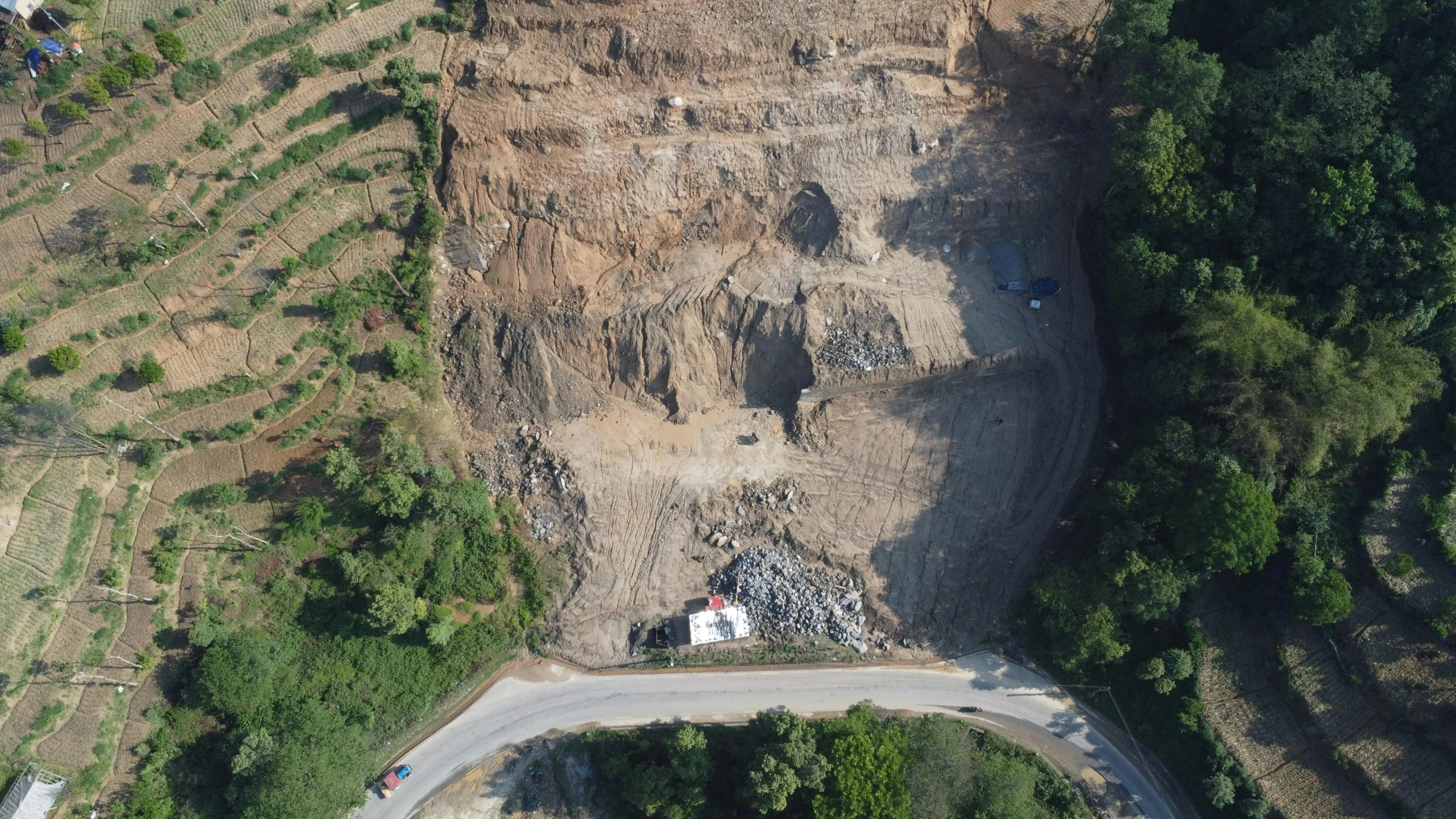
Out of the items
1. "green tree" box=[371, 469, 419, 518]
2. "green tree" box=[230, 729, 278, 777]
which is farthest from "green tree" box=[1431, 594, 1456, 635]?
"green tree" box=[230, 729, 278, 777]

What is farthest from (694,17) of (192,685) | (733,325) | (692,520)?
(192,685)

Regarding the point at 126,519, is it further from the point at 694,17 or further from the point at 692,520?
the point at 694,17

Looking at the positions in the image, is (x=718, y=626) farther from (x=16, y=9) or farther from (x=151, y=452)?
(x=16, y=9)

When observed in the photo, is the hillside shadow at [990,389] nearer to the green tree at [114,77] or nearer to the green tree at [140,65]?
the green tree at [140,65]

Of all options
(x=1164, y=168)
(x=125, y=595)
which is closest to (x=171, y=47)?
(x=125, y=595)

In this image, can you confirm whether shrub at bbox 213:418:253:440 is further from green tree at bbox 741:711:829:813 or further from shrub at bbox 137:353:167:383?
green tree at bbox 741:711:829:813

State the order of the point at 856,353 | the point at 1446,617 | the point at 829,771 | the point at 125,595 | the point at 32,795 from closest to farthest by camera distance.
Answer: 1. the point at 1446,617
2. the point at 32,795
3. the point at 829,771
4. the point at 125,595
5. the point at 856,353
